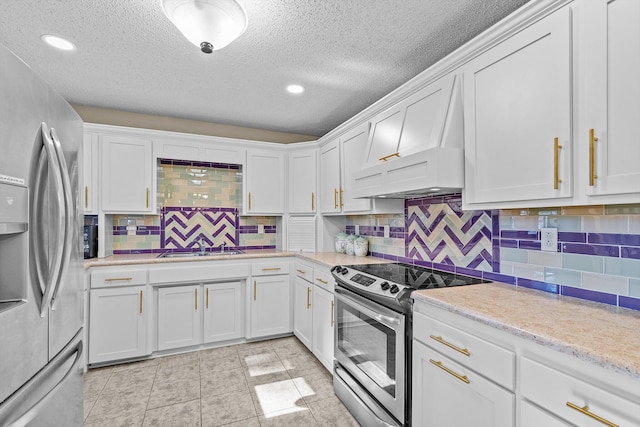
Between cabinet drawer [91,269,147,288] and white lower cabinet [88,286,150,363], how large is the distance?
45mm

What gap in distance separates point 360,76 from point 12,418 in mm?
2706

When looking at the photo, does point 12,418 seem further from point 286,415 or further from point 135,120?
point 135,120

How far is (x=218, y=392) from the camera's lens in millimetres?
2428

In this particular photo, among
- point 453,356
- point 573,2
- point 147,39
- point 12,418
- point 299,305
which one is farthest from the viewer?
point 299,305

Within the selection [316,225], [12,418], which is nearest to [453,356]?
[12,418]

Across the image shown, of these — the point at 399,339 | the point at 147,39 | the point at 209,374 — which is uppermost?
the point at 147,39

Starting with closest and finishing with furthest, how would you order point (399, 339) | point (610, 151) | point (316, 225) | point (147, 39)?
point (610, 151) < point (399, 339) < point (147, 39) < point (316, 225)

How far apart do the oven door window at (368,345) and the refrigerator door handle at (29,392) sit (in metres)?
1.54

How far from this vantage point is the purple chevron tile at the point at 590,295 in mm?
1447

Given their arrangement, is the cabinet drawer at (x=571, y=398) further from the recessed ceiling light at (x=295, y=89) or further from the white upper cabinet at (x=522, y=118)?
the recessed ceiling light at (x=295, y=89)

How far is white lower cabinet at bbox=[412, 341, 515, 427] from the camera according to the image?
1.20 m

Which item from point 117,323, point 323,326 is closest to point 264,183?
point 323,326

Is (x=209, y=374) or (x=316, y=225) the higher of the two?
(x=316, y=225)

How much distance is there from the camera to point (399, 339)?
1.73 m
